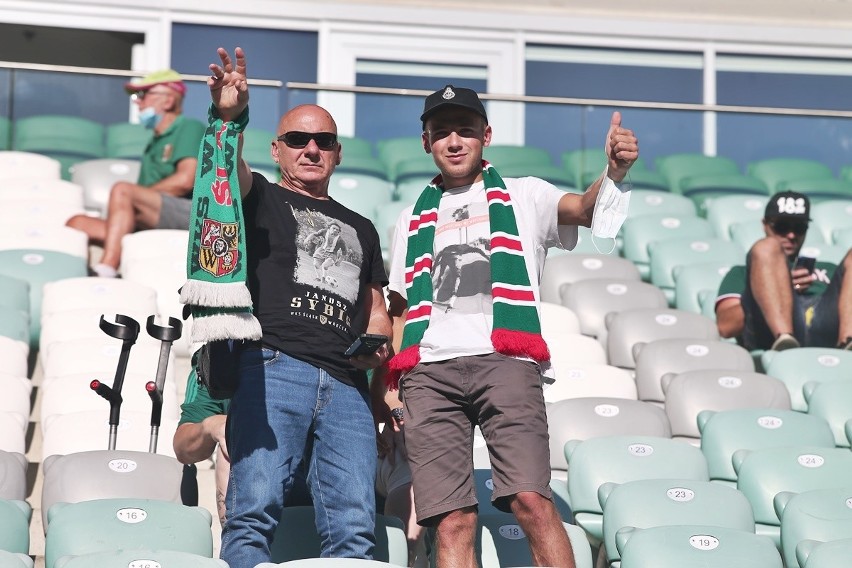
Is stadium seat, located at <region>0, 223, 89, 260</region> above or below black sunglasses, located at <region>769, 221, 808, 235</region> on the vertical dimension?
below

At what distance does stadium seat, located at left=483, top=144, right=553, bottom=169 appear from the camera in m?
8.03

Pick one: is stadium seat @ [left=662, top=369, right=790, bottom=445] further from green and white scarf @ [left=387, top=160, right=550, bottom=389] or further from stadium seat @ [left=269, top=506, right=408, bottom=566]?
stadium seat @ [left=269, top=506, right=408, bottom=566]

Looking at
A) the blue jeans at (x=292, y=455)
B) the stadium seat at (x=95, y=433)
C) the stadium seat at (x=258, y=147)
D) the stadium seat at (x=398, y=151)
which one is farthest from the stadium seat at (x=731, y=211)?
the blue jeans at (x=292, y=455)

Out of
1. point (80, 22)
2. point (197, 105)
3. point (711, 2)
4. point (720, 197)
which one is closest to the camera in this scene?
point (197, 105)

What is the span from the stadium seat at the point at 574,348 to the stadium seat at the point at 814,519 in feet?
5.73

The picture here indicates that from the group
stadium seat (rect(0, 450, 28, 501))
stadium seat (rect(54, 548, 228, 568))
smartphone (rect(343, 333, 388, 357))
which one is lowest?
stadium seat (rect(54, 548, 228, 568))

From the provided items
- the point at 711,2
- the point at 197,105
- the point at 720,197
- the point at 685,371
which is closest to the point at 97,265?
the point at 197,105

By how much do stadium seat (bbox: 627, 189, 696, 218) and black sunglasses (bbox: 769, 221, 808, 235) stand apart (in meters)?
1.40

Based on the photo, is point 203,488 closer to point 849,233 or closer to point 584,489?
point 584,489

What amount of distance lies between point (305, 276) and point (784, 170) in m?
5.49

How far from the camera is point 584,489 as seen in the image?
4695 mm

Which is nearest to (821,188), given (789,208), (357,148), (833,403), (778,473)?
(789,208)

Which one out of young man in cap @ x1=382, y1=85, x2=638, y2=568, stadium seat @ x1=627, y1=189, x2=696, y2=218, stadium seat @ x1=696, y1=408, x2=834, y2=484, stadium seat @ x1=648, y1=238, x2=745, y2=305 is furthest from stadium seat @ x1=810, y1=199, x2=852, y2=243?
young man in cap @ x1=382, y1=85, x2=638, y2=568

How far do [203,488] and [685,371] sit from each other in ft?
6.92
